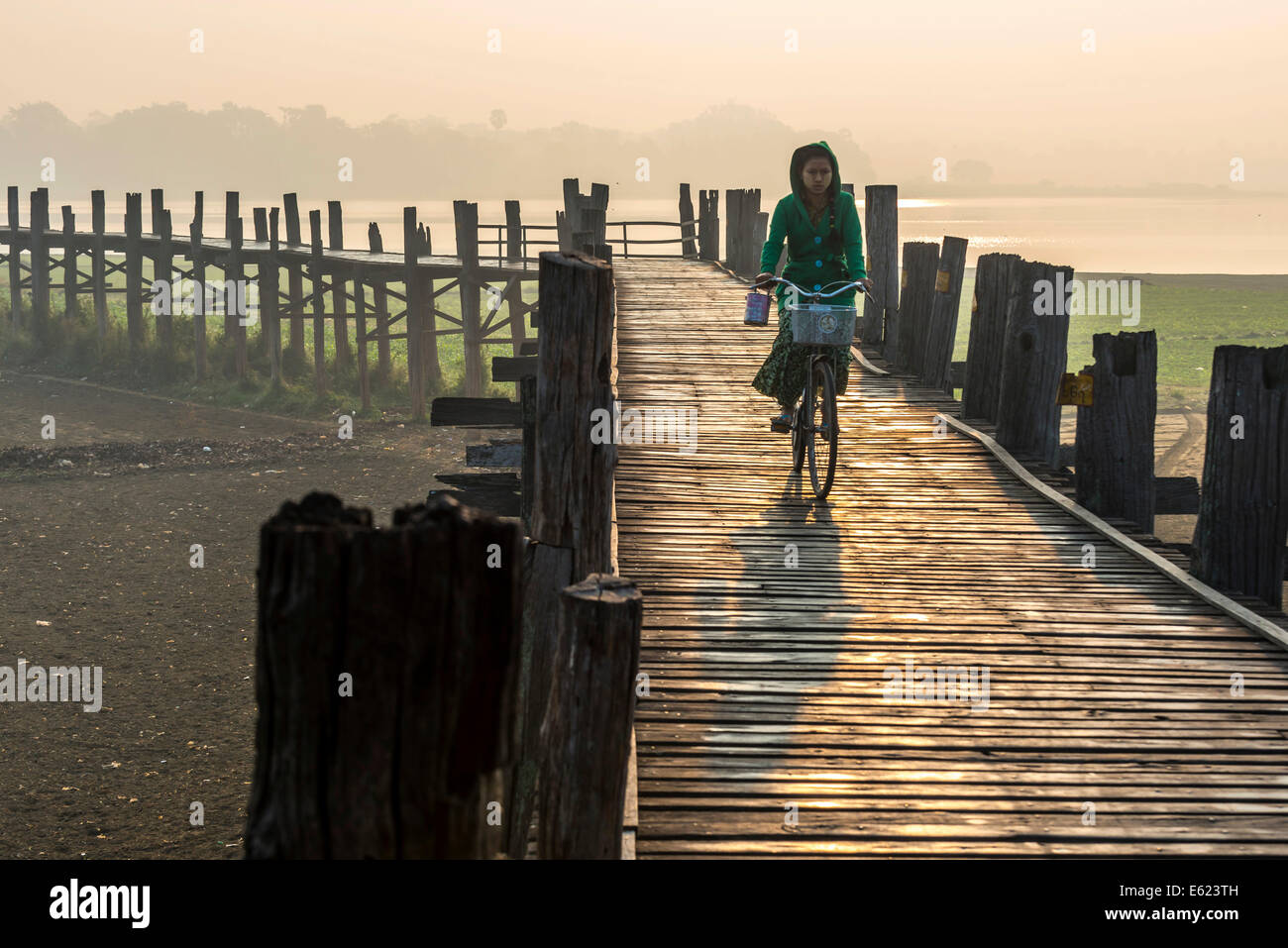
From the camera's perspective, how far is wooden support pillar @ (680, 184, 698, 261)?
2380 cm

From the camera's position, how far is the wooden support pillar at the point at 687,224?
2380 cm

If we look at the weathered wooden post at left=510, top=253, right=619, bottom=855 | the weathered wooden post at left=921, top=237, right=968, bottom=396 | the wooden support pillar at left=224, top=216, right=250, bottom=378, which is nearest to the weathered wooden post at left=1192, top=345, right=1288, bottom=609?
the weathered wooden post at left=510, top=253, right=619, bottom=855

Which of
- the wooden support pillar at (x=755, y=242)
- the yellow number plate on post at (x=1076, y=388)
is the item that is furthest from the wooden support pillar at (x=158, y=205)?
the yellow number plate on post at (x=1076, y=388)

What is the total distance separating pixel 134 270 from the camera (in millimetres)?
30922

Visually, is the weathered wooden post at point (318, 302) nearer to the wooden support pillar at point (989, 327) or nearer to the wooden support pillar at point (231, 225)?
the wooden support pillar at point (231, 225)

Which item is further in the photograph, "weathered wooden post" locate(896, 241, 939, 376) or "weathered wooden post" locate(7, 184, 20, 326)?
"weathered wooden post" locate(7, 184, 20, 326)

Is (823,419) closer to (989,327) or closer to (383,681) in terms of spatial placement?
(989,327)

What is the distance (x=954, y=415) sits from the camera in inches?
385

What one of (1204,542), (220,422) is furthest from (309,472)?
(1204,542)

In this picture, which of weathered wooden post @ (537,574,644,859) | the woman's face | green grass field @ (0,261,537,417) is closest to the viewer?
weathered wooden post @ (537,574,644,859)

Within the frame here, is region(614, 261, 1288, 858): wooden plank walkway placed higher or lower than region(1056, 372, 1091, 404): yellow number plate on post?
lower

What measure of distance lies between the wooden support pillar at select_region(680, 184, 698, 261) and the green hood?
1613cm

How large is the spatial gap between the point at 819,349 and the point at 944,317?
3438 mm

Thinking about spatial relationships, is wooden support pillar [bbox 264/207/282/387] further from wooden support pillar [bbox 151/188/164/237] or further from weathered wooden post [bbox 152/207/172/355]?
wooden support pillar [bbox 151/188/164/237]
